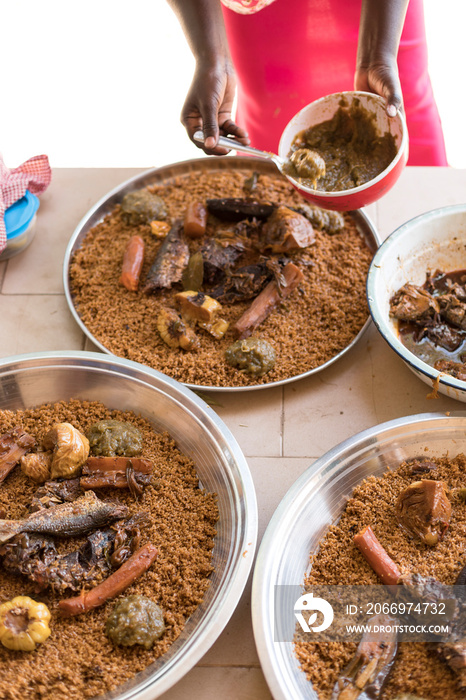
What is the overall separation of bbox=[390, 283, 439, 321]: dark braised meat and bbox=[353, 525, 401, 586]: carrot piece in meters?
0.64

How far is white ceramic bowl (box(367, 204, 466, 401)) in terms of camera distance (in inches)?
70.4

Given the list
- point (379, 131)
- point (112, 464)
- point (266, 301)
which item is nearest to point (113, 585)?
point (112, 464)

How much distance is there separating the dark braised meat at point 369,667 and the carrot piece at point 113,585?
49cm

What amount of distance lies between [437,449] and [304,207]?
991 millimetres

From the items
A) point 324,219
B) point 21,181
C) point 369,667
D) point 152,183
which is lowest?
point 369,667

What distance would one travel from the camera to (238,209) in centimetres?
216

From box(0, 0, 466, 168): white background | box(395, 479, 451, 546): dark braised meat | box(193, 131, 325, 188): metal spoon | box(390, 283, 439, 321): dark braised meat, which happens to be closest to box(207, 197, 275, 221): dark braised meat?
box(193, 131, 325, 188): metal spoon

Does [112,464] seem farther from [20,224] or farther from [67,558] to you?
[20,224]

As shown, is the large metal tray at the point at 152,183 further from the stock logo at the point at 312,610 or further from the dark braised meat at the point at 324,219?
the stock logo at the point at 312,610

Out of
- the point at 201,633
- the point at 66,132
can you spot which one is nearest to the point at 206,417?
the point at 201,633

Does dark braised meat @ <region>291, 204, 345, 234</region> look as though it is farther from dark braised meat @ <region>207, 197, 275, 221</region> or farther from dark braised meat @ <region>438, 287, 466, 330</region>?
dark braised meat @ <region>438, 287, 466, 330</region>

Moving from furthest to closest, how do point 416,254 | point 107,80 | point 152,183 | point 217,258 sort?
point 107,80
point 152,183
point 217,258
point 416,254

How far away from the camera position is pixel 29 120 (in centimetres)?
409

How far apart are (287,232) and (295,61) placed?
82 centimetres
